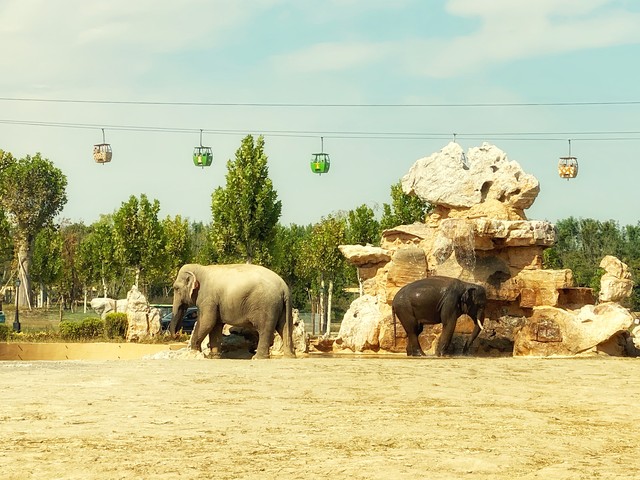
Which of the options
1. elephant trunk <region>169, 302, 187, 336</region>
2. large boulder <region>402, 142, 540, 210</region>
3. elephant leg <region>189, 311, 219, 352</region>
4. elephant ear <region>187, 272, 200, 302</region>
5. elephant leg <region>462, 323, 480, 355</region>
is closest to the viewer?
elephant leg <region>189, 311, 219, 352</region>

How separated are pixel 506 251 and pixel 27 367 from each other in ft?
45.5

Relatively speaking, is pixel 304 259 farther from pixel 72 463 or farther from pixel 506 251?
pixel 72 463

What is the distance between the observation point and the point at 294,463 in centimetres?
894

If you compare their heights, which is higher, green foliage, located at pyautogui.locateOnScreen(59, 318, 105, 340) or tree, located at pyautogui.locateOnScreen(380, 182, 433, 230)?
tree, located at pyautogui.locateOnScreen(380, 182, 433, 230)

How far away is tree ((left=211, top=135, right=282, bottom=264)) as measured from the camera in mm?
41938

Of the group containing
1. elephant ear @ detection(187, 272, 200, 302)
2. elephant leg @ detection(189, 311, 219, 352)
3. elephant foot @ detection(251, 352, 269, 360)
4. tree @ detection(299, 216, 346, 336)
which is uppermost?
tree @ detection(299, 216, 346, 336)

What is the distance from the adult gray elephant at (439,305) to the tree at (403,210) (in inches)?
842

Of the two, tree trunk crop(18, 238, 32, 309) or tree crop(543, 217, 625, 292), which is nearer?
tree trunk crop(18, 238, 32, 309)

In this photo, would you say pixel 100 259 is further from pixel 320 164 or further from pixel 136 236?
pixel 320 164

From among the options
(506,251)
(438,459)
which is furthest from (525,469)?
(506,251)

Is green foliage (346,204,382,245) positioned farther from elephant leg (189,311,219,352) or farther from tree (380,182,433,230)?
elephant leg (189,311,219,352)

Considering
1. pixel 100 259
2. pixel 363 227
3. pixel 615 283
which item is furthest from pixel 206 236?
pixel 615 283

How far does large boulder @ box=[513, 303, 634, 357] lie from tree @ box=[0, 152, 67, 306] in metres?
48.6

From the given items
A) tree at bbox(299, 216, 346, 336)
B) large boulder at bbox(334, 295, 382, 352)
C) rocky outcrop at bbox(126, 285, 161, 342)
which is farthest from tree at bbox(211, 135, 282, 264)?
large boulder at bbox(334, 295, 382, 352)
